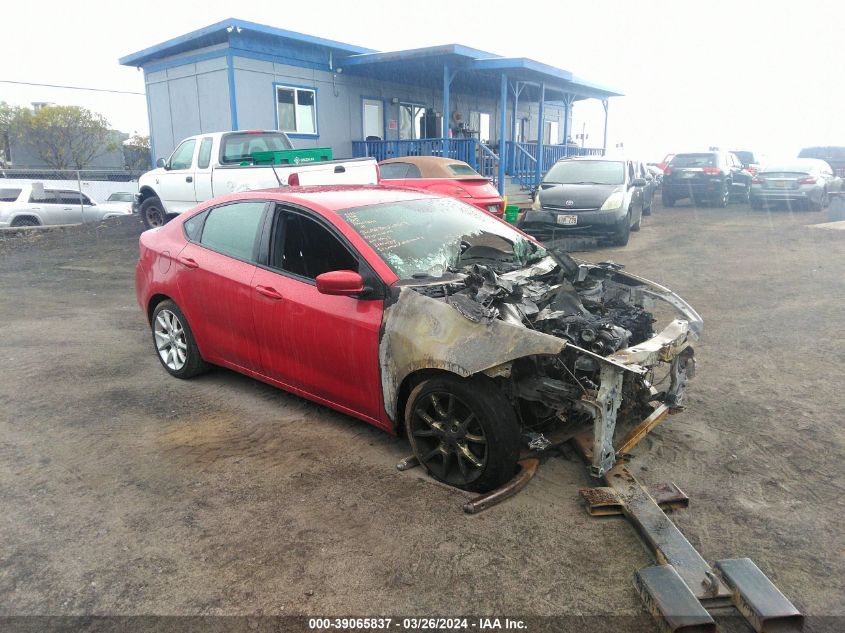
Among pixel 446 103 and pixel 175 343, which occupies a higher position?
pixel 446 103

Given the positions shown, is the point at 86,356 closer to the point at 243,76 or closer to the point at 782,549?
the point at 782,549

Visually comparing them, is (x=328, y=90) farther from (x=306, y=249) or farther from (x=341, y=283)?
(x=341, y=283)

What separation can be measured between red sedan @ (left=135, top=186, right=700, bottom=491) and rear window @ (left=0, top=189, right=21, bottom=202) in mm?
13297

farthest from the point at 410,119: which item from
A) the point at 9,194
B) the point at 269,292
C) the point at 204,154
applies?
the point at 269,292

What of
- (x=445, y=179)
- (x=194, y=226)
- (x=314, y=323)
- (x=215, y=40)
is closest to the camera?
(x=314, y=323)

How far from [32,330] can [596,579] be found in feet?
20.9

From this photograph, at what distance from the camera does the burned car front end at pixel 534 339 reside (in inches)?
125

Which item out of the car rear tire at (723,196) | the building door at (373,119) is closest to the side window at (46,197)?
the building door at (373,119)

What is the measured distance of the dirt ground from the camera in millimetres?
2662

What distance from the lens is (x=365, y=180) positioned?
935 cm

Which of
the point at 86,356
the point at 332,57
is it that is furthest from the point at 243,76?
the point at 86,356

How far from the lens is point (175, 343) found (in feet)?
16.8

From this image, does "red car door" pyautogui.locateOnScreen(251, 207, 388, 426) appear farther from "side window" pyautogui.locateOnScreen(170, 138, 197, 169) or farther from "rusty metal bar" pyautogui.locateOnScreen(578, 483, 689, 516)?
"side window" pyautogui.locateOnScreen(170, 138, 197, 169)

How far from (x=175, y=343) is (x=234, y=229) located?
1171 mm
